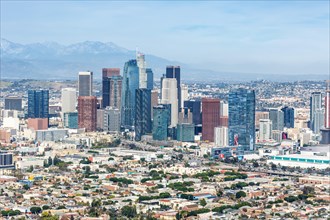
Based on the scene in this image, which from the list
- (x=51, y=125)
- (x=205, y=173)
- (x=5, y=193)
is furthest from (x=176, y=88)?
(x=5, y=193)

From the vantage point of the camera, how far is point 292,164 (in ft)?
144

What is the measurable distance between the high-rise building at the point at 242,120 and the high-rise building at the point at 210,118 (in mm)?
4418

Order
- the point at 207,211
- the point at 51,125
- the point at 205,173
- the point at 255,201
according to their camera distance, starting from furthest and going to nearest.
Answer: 1. the point at 51,125
2. the point at 205,173
3. the point at 255,201
4. the point at 207,211

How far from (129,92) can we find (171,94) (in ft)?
12.9

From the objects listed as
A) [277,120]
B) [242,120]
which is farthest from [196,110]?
[242,120]

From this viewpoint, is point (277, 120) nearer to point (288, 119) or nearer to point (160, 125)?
point (288, 119)

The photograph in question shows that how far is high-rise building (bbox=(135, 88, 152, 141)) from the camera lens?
57562 mm

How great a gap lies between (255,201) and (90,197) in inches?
230

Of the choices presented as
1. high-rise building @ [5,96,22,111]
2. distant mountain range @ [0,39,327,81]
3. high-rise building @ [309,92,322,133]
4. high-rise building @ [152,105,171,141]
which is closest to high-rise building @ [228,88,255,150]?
high-rise building @ [152,105,171,141]

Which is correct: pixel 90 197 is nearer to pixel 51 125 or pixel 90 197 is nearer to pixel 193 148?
pixel 193 148

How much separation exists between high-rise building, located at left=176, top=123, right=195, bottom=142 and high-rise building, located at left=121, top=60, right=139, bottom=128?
7857 millimetres

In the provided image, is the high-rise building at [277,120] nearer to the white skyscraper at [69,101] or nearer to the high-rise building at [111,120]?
the high-rise building at [111,120]

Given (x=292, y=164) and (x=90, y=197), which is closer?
(x=90, y=197)

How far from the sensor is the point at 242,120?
50312 millimetres
